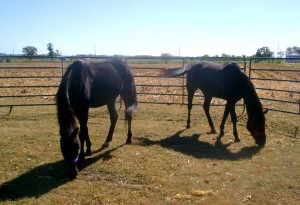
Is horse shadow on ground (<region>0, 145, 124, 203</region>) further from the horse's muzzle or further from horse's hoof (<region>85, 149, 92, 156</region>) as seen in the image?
the horse's muzzle

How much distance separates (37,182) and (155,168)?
1.96m

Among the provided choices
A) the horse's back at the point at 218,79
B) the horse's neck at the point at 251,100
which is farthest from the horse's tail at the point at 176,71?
the horse's neck at the point at 251,100

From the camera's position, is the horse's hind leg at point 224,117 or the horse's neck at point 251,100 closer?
the horse's neck at point 251,100

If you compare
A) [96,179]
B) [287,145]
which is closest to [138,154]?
[96,179]

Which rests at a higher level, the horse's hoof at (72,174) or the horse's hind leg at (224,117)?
the horse's hind leg at (224,117)

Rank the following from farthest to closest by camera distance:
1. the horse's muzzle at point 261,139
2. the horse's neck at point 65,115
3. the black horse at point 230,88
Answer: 1. the black horse at point 230,88
2. the horse's muzzle at point 261,139
3. the horse's neck at point 65,115

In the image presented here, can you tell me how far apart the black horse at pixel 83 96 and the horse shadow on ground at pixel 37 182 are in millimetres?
296

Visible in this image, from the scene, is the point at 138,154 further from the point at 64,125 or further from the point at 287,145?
the point at 287,145

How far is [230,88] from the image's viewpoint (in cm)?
770

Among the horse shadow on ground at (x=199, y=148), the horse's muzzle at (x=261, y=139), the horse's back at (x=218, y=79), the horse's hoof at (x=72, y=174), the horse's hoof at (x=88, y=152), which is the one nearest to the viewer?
the horse's hoof at (x=72, y=174)

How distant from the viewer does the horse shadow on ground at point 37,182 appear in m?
4.59

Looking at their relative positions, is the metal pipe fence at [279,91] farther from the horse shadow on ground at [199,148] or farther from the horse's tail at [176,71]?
the horse shadow on ground at [199,148]

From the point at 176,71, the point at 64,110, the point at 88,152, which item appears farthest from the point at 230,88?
the point at 64,110

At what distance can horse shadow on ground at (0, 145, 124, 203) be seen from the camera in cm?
459
